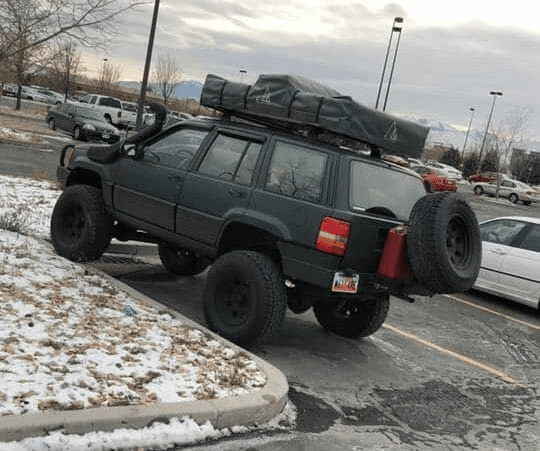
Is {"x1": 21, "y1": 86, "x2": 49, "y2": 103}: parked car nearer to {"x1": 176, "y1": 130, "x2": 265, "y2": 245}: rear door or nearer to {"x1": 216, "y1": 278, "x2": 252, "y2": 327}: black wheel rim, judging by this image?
{"x1": 176, "y1": 130, "x2": 265, "y2": 245}: rear door

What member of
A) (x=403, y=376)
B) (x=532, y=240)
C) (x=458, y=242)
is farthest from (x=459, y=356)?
(x=532, y=240)

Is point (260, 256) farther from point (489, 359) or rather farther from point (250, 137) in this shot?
point (489, 359)

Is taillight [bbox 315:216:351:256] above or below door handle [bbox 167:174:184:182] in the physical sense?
below

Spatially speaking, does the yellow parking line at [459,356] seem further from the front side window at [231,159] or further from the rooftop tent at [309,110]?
the front side window at [231,159]

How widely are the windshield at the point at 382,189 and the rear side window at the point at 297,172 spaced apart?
0.29 m

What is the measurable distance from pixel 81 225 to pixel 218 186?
7.16 ft

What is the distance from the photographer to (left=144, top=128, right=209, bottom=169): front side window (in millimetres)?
6344

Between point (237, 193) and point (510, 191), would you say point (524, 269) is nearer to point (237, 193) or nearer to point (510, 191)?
point (237, 193)

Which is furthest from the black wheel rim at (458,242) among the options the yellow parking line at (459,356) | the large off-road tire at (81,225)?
the large off-road tire at (81,225)

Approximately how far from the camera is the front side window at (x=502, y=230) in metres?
9.58

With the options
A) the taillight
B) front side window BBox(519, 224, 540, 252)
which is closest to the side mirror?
the taillight

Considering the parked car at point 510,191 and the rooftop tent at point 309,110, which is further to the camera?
the parked car at point 510,191

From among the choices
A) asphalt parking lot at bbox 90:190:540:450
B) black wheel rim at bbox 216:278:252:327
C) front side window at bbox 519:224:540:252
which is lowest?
asphalt parking lot at bbox 90:190:540:450

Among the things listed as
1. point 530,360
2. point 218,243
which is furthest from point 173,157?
point 530,360
